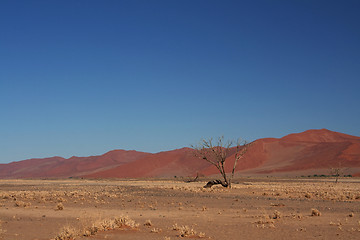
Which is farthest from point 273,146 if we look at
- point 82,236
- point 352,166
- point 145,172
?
point 82,236

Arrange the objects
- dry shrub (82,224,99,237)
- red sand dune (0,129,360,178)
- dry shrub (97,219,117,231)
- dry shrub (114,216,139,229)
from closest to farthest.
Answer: dry shrub (82,224,99,237) < dry shrub (97,219,117,231) < dry shrub (114,216,139,229) < red sand dune (0,129,360,178)

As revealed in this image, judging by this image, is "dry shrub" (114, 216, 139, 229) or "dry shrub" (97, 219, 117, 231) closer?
"dry shrub" (97, 219, 117, 231)

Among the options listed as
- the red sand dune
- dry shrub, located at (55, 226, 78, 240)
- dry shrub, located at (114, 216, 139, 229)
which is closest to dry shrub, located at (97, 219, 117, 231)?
dry shrub, located at (114, 216, 139, 229)

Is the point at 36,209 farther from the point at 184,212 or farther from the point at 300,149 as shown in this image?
the point at 300,149

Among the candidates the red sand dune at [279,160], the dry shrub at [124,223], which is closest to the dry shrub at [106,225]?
the dry shrub at [124,223]

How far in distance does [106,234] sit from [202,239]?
3250 mm

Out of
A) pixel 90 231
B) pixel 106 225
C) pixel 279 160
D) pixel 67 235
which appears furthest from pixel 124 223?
pixel 279 160

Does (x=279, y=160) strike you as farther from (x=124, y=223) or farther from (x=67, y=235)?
(x=67, y=235)

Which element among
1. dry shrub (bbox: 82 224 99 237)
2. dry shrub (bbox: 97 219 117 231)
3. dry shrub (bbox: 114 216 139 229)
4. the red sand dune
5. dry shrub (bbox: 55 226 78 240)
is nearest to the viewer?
dry shrub (bbox: 55 226 78 240)

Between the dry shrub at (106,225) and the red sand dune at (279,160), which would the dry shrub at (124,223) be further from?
the red sand dune at (279,160)

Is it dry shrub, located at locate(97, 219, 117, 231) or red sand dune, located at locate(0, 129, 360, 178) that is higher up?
red sand dune, located at locate(0, 129, 360, 178)

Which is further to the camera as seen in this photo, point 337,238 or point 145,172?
point 145,172

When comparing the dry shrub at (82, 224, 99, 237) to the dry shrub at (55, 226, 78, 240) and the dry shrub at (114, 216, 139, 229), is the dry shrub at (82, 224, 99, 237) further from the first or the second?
the dry shrub at (114, 216, 139, 229)

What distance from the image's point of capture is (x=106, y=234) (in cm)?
1378
